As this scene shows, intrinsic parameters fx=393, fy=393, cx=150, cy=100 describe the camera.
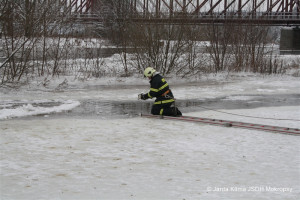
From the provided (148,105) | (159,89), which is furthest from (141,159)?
(148,105)

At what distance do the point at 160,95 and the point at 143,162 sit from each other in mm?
4345

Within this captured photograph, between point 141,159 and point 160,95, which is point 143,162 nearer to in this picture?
point 141,159

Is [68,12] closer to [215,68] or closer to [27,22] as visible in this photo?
[27,22]

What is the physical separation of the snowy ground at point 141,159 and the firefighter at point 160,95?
0.61 meters

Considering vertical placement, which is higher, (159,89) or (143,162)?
(159,89)

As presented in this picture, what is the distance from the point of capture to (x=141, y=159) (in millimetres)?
6629

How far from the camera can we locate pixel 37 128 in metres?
8.84

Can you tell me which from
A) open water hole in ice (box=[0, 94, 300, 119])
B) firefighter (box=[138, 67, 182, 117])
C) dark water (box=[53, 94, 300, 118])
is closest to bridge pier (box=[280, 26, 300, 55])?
open water hole in ice (box=[0, 94, 300, 119])

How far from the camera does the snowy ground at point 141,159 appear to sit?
523 centimetres

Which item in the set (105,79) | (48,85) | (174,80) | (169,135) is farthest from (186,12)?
(169,135)

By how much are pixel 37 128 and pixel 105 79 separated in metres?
11.0

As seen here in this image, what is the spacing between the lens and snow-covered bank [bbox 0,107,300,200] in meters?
5.22

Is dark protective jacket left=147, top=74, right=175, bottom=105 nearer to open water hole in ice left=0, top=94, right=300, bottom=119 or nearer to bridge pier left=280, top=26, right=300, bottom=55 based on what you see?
open water hole in ice left=0, top=94, right=300, bottom=119

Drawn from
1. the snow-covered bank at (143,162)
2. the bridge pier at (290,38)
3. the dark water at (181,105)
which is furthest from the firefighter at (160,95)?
the bridge pier at (290,38)
